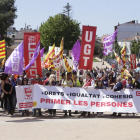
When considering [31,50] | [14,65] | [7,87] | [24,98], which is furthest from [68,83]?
[7,87]

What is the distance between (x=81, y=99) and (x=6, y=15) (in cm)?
4351

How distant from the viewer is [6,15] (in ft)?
172

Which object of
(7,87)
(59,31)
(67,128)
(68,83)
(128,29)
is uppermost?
(128,29)

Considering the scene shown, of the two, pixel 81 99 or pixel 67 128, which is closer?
pixel 67 128

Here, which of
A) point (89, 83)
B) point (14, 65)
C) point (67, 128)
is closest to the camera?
point (67, 128)

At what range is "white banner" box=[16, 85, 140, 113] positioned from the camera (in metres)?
11.4

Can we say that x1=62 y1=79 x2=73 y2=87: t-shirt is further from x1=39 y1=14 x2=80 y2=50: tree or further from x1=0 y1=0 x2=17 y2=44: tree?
x1=39 y1=14 x2=80 y2=50: tree

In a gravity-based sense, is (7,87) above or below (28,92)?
above

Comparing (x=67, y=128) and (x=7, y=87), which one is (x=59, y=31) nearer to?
(x=7, y=87)

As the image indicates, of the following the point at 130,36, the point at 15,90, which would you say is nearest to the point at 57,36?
the point at 130,36

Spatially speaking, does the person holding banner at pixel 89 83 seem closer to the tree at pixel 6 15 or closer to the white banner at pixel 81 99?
the white banner at pixel 81 99

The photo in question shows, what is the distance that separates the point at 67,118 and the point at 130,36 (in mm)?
119653

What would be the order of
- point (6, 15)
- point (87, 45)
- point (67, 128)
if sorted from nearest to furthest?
1. point (67, 128)
2. point (87, 45)
3. point (6, 15)

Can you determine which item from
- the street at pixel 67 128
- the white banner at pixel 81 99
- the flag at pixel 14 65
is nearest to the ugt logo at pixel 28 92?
the white banner at pixel 81 99
